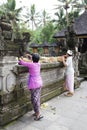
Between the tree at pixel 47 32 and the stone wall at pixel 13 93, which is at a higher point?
the tree at pixel 47 32

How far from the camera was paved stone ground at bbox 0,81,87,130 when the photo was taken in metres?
4.82

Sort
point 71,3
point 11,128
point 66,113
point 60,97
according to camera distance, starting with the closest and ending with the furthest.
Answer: point 11,128 < point 66,113 < point 60,97 < point 71,3

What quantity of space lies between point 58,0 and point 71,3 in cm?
277

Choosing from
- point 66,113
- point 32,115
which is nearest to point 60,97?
point 66,113

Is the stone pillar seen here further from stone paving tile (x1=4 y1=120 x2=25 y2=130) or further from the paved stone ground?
the paved stone ground

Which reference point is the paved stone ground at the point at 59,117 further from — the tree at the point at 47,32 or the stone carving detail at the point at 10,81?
the tree at the point at 47,32

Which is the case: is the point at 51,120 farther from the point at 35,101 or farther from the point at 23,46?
the point at 23,46

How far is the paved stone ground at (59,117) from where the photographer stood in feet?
15.8

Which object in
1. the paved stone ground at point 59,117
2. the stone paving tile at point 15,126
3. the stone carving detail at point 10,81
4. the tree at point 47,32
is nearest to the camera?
the stone paving tile at point 15,126

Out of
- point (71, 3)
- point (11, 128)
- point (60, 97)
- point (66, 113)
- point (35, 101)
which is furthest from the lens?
point (71, 3)

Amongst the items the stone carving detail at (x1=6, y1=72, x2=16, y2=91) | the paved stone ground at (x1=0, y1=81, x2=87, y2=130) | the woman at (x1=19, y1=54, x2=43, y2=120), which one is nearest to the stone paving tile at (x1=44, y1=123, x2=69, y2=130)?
the paved stone ground at (x1=0, y1=81, x2=87, y2=130)

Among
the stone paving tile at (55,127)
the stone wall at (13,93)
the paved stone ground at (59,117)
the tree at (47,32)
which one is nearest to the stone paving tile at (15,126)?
the paved stone ground at (59,117)

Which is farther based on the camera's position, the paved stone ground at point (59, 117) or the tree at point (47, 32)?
the tree at point (47, 32)

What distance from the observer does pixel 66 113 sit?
5758 millimetres
